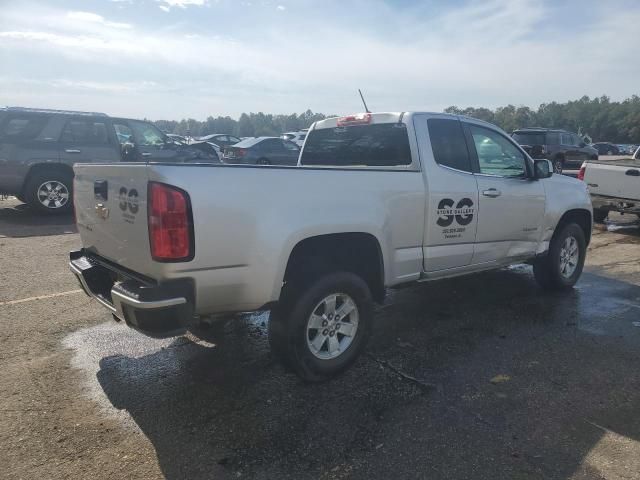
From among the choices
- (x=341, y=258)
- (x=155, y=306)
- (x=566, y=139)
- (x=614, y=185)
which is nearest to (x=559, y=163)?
(x=566, y=139)

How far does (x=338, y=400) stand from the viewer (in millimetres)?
3344

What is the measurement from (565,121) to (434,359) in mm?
113238

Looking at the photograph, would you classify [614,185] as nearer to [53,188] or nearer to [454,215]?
[454,215]

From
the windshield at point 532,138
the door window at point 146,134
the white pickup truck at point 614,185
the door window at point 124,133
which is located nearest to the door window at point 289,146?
the door window at point 146,134

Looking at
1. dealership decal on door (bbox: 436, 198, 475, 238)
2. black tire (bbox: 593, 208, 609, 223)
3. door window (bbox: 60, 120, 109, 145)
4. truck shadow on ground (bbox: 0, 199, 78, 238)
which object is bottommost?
truck shadow on ground (bbox: 0, 199, 78, 238)

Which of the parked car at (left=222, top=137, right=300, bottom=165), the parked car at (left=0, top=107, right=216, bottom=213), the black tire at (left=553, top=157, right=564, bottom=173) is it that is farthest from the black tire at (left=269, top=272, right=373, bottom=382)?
the black tire at (left=553, top=157, right=564, bottom=173)

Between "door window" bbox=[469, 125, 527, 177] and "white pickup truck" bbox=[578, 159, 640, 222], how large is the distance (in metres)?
5.39

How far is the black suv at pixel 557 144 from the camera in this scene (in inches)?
803

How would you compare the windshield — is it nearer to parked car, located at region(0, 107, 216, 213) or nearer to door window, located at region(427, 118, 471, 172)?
parked car, located at region(0, 107, 216, 213)

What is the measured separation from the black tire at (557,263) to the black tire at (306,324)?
9.68ft

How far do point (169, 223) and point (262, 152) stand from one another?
54.4ft

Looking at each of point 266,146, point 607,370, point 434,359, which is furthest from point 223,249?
point 266,146

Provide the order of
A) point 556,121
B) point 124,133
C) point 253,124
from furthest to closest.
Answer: point 556,121
point 253,124
point 124,133

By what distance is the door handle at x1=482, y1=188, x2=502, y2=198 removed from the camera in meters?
4.63
